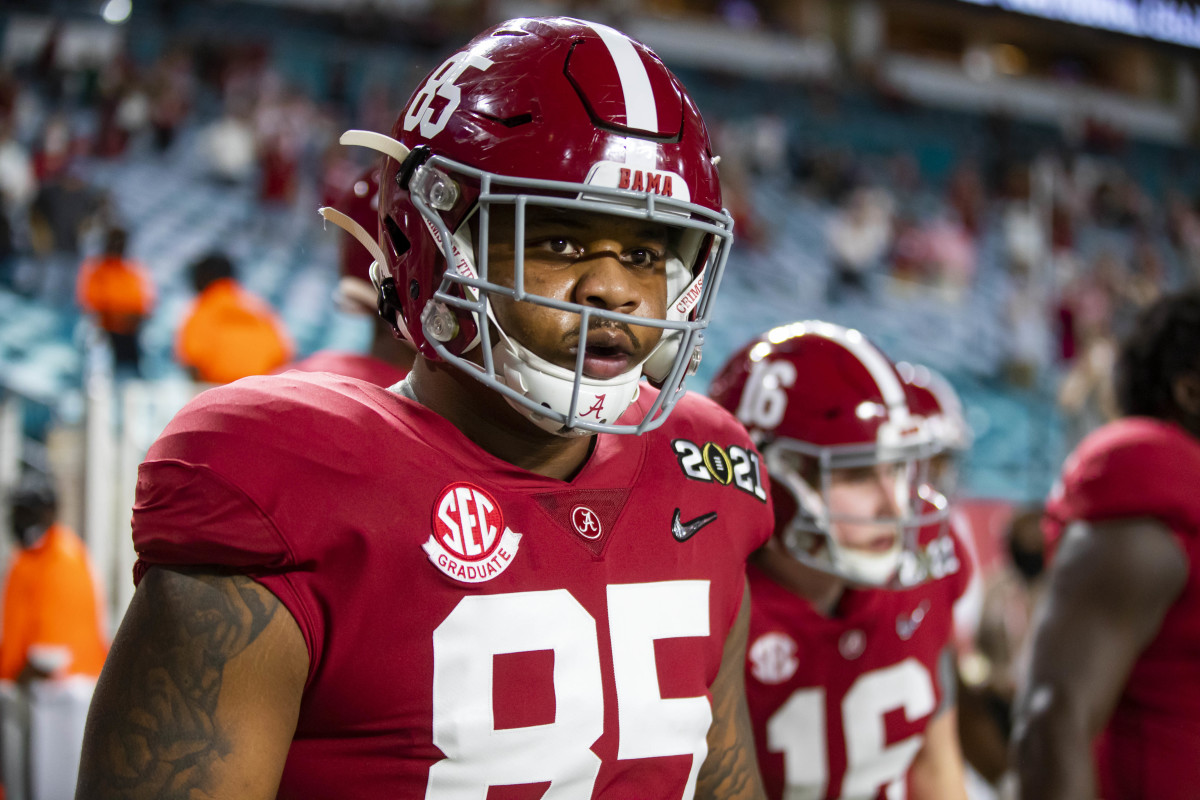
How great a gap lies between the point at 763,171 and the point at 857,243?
6.33 feet

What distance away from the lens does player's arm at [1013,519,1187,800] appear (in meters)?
1.78

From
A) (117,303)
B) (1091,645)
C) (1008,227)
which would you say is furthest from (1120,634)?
(1008,227)

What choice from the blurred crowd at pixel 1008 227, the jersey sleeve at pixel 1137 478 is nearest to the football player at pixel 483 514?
the jersey sleeve at pixel 1137 478

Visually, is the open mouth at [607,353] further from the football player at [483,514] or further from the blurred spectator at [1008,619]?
the blurred spectator at [1008,619]

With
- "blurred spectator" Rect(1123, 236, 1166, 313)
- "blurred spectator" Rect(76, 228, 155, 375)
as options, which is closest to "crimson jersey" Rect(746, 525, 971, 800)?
"blurred spectator" Rect(76, 228, 155, 375)

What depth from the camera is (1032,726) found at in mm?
1833

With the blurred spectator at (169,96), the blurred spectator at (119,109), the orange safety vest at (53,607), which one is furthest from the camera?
the blurred spectator at (169,96)

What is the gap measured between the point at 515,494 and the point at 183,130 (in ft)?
29.9

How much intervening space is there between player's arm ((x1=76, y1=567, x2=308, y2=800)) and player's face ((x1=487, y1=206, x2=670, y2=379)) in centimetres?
36

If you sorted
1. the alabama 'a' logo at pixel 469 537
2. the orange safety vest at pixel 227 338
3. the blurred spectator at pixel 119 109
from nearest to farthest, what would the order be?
the alabama 'a' logo at pixel 469 537
the orange safety vest at pixel 227 338
the blurred spectator at pixel 119 109

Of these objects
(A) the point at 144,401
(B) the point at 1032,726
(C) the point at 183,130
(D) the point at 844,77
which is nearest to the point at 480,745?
(B) the point at 1032,726

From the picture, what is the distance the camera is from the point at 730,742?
1301mm

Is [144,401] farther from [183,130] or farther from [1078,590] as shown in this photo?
[183,130]

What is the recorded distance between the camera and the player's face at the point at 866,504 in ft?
5.79
